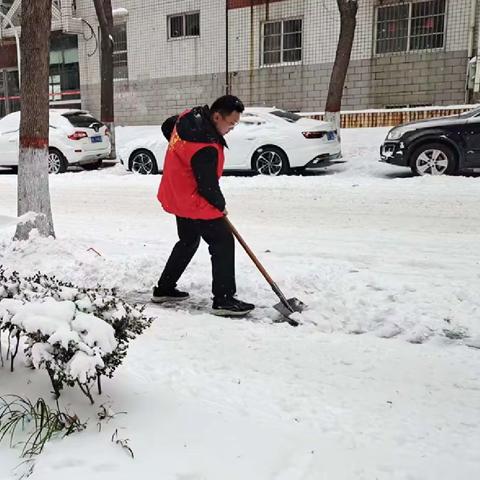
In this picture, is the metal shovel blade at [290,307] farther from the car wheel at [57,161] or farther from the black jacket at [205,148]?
the car wheel at [57,161]

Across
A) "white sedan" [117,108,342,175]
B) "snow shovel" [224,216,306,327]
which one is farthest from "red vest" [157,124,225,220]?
"white sedan" [117,108,342,175]

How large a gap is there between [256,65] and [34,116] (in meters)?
15.3

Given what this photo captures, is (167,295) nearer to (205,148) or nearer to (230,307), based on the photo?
(230,307)

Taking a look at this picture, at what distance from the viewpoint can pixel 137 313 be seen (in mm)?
2906

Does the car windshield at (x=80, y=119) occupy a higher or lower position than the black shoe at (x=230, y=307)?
higher

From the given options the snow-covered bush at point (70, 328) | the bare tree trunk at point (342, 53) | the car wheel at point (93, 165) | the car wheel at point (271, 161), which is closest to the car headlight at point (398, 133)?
the car wheel at point (271, 161)

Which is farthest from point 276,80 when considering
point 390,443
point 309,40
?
point 390,443

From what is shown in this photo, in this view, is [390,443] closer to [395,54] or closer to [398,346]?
[398,346]

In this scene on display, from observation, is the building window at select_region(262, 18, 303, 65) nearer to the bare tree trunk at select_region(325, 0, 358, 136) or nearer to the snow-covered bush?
the bare tree trunk at select_region(325, 0, 358, 136)

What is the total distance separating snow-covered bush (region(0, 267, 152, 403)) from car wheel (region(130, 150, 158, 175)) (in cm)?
967

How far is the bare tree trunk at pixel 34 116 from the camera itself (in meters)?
5.71

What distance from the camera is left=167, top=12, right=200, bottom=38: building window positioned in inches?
835

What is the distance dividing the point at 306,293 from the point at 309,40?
16.0m

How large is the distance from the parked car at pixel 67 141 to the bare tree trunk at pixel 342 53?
5414 mm
